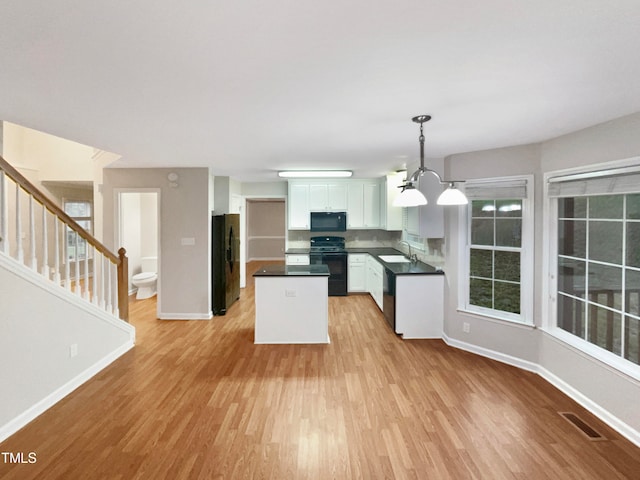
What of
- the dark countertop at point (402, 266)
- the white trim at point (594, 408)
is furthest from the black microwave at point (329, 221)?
the white trim at point (594, 408)

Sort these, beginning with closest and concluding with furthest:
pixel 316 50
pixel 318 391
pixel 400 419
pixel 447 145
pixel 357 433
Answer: pixel 316 50, pixel 357 433, pixel 400 419, pixel 318 391, pixel 447 145

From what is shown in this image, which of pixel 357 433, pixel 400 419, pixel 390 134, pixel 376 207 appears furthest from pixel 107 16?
pixel 376 207

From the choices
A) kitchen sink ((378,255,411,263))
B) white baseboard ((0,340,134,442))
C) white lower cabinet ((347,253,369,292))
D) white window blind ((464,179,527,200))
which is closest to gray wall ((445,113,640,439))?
white window blind ((464,179,527,200))

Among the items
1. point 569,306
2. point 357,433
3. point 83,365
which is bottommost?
point 357,433

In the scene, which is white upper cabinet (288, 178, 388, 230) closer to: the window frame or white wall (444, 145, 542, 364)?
white wall (444, 145, 542, 364)

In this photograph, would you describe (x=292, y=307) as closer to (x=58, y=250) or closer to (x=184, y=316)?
(x=184, y=316)

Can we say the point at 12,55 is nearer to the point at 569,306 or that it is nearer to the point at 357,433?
the point at 357,433

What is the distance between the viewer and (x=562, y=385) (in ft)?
9.63

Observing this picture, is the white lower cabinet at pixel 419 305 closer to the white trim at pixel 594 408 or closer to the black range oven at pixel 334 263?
the white trim at pixel 594 408

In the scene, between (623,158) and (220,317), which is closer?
(623,158)

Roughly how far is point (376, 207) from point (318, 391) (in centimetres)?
411

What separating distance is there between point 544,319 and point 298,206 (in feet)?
14.0

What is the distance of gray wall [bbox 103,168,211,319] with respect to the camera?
15.8ft

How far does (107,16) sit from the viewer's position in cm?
125
